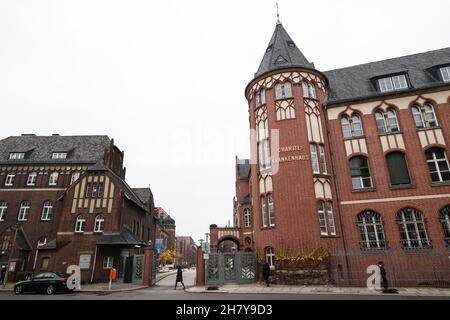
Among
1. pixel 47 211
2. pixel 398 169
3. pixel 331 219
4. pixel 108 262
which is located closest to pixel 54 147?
pixel 47 211

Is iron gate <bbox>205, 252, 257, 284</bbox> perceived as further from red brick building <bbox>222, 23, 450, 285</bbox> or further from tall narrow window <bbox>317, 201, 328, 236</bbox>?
tall narrow window <bbox>317, 201, 328, 236</bbox>

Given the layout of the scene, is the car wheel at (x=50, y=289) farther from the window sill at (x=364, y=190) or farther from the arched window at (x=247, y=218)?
the arched window at (x=247, y=218)

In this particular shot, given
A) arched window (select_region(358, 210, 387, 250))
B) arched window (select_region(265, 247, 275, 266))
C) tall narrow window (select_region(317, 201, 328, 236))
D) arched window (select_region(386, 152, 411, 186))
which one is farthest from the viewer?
arched window (select_region(265, 247, 275, 266))

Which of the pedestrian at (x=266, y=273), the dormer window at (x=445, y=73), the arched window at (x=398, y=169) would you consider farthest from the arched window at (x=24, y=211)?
the dormer window at (x=445, y=73)

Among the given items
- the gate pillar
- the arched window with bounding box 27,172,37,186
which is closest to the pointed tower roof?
the gate pillar

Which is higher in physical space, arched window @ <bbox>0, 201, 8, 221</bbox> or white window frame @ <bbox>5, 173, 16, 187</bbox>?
white window frame @ <bbox>5, 173, 16, 187</bbox>

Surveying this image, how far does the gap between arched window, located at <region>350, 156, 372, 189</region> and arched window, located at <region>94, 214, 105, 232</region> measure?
2295 centimetres

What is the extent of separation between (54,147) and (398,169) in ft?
126

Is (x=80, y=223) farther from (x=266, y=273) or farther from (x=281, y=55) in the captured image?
(x=281, y=55)

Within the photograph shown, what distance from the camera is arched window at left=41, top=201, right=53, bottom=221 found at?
2977 cm

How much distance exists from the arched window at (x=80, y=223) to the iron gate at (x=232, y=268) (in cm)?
1337

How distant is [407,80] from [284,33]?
12.4 meters

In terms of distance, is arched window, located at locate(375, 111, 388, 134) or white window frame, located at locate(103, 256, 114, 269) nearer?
arched window, located at locate(375, 111, 388, 134)
